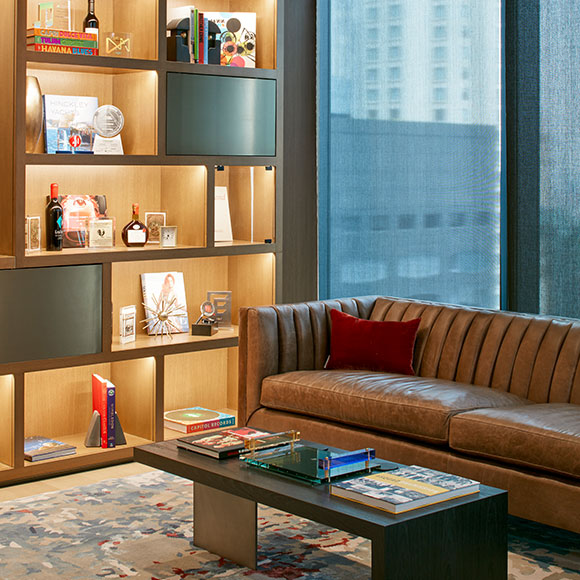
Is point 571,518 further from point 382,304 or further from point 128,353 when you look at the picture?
point 128,353

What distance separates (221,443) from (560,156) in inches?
81.2

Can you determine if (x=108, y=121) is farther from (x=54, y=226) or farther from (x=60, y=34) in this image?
(x=54, y=226)

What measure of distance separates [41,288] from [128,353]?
1.85ft

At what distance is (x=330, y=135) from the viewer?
542 centimetres

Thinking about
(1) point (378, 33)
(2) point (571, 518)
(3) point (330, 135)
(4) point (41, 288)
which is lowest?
(2) point (571, 518)

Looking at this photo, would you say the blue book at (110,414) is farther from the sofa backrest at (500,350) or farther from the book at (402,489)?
the book at (402,489)

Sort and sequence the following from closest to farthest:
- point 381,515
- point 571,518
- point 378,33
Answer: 1. point 381,515
2. point 571,518
3. point 378,33

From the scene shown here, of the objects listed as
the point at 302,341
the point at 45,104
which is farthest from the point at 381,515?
the point at 45,104

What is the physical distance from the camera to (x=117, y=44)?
4453mm

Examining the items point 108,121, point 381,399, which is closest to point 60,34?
point 108,121

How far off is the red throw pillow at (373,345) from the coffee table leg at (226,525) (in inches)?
48.9

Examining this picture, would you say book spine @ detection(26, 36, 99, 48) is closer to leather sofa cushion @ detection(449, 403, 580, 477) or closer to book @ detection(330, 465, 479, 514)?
leather sofa cushion @ detection(449, 403, 580, 477)

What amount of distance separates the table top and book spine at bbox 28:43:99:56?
6.11 feet

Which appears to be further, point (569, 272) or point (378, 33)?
point (378, 33)
